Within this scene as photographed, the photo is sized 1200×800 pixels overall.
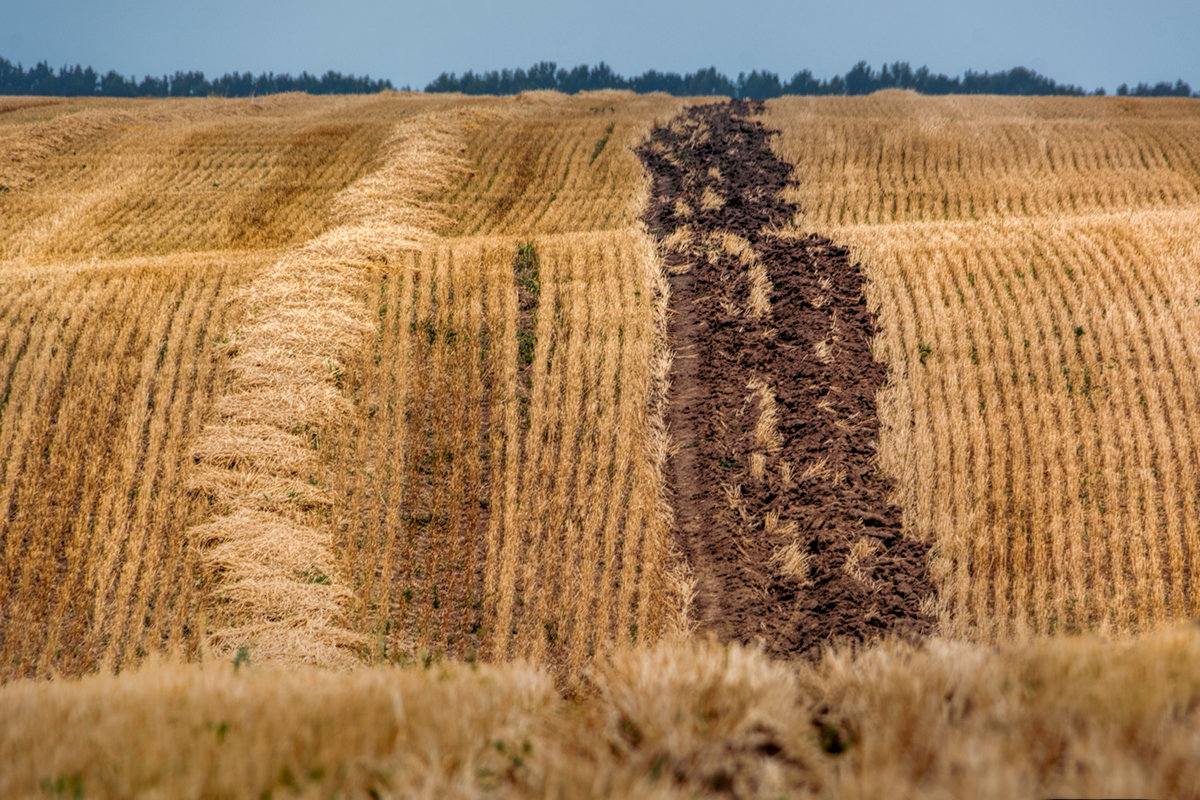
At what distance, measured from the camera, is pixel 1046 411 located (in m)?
11.5

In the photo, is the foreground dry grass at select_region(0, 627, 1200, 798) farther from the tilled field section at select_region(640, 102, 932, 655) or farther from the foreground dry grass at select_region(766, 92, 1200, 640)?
the foreground dry grass at select_region(766, 92, 1200, 640)

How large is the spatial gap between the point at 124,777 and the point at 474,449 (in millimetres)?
7637

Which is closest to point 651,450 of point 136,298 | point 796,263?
point 796,263

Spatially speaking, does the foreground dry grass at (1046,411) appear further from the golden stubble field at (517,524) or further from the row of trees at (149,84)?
the row of trees at (149,84)

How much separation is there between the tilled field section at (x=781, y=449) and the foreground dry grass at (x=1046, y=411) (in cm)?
52

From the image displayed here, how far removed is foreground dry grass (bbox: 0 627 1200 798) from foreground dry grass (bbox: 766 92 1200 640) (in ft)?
15.0

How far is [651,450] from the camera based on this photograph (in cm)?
1125

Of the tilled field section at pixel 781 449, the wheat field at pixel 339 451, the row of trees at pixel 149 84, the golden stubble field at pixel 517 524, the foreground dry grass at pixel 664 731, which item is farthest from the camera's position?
the row of trees at pixel 149 84

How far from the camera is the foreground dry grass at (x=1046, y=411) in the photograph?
31.5ft

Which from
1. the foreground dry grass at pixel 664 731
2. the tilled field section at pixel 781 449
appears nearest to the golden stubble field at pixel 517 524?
the foreground dry grass at pixel 664 731

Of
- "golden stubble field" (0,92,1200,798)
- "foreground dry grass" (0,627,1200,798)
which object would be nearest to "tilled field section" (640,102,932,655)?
"golden stubble field" (0,92,1200,798)

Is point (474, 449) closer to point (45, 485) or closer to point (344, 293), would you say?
point (344, 293)

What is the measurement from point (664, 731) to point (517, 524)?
616 centimetres

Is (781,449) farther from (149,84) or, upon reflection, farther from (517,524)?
(149,84)
